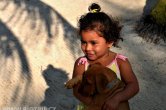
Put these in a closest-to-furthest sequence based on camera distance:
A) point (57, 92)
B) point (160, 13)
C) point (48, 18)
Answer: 1. point (57, 92)
2. point (160, 13)
3. point (48, 18)

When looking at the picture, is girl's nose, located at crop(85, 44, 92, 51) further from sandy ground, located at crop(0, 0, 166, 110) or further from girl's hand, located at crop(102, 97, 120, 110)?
sandy ground, located at crop(0, 0, 166, 110)

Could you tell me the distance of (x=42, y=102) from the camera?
15.4 feet

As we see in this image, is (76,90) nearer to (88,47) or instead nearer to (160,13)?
(88,47)

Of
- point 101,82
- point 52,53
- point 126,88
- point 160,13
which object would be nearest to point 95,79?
point 101,82

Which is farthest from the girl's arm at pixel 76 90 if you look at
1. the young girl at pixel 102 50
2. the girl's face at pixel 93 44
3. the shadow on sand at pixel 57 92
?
the shadow on sand at pixel 57 92

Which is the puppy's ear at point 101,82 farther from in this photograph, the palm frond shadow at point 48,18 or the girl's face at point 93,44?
the palm frond shadow at point 48,18

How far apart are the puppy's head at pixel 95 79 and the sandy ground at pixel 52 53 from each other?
185 centimetres

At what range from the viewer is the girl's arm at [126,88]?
104 inches

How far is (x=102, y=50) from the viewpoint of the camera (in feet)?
9.43

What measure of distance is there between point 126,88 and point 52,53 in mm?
3116

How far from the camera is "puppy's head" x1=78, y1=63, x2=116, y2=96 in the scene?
103 inches

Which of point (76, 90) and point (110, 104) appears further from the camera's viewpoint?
point (76, 90)

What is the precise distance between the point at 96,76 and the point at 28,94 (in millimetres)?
2359

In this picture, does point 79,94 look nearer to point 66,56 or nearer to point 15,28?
point 66,56
